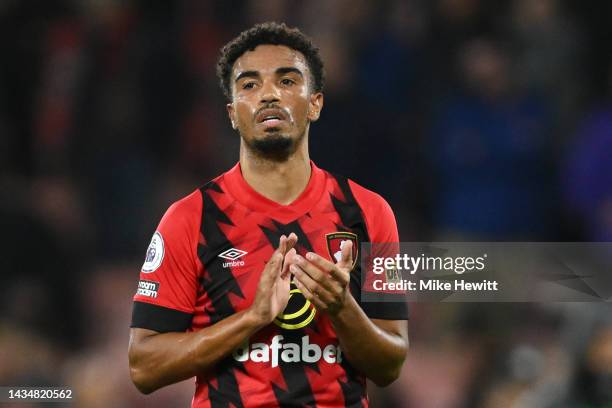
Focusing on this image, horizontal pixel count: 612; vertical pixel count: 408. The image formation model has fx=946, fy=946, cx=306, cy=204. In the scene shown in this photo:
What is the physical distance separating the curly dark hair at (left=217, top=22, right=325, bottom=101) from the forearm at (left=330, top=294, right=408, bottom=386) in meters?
0.83

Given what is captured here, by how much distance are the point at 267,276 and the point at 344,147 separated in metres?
2.91

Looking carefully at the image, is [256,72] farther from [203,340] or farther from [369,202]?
[203,340]

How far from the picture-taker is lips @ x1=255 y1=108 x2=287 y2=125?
2855mm

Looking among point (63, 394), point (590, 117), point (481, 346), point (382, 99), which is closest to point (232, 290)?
point (63, 394)

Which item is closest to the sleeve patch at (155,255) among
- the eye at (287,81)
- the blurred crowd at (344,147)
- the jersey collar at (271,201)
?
the jersey collar at (271,201)

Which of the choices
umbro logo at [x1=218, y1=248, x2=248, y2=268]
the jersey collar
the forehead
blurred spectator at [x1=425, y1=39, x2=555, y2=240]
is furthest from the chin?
blurred spectator at [x1=425, y1=39, x2=555, y2=240]

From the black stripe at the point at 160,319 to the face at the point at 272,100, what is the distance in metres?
0.56

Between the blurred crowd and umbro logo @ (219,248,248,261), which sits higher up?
the blurred crowd

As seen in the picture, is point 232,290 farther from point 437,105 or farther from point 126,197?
point 437,105

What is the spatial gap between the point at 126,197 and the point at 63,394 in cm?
144

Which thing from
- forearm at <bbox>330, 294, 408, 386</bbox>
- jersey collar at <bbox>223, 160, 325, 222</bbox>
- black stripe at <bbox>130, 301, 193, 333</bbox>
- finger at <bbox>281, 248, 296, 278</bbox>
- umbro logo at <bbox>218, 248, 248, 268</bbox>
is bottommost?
forearm at <bbox>330, 294, 408, 386</bbox>

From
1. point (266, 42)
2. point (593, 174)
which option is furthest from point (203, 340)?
point (593, 174)

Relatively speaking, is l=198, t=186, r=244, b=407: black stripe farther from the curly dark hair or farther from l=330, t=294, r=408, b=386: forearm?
the curly dark hair

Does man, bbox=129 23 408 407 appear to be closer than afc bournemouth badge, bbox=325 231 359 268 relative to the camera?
Yes
